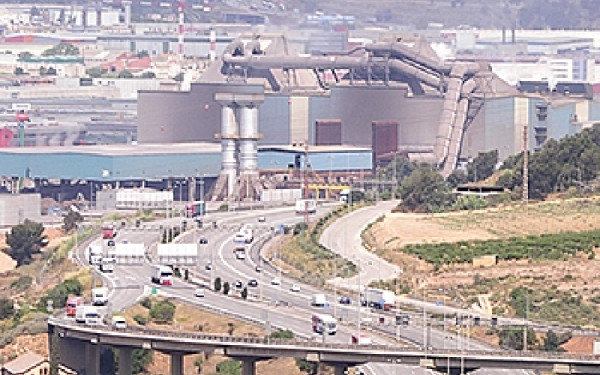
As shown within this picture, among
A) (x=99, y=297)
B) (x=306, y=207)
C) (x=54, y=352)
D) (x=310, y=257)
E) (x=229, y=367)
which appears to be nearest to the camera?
(x=229, y=367)

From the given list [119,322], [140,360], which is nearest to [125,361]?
[140,360]

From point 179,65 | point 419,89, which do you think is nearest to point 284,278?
point 419,89

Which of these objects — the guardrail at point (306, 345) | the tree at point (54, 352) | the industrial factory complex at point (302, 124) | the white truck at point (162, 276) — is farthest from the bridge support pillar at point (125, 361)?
the industrial factory complex at point (302, 124)

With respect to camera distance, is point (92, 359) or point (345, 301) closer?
point (92, 359)

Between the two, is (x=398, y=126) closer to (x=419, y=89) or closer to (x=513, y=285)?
(x=419, y=89)

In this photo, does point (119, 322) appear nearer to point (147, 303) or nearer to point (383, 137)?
point (147, 303)

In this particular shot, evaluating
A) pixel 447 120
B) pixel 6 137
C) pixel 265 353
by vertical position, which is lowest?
pixel 265 353
